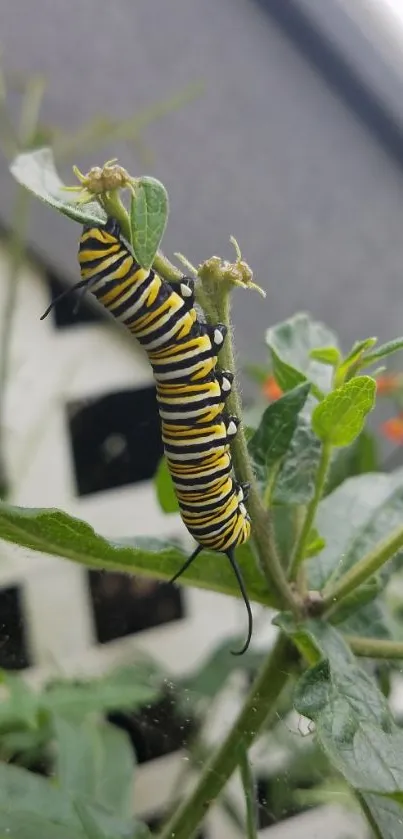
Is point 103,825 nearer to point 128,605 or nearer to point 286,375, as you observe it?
point 286,375

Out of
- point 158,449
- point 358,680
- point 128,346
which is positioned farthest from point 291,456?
point 128,346

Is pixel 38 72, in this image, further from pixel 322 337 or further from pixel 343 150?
pixel 322 337

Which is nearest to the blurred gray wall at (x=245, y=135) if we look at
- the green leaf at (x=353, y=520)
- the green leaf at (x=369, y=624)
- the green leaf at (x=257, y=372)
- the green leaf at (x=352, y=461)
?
the green leaf at (x=257, y=372)

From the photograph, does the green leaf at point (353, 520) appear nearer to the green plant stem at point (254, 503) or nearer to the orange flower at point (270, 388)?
the green plant stem at point (254, 503)

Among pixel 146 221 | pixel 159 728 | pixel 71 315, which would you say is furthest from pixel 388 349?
pixel 71 315

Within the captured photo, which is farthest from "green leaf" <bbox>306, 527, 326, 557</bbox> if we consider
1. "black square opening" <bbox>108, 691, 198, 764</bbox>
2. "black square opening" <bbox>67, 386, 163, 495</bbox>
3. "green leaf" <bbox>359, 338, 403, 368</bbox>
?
"black square opening" <bbox>67, 386, 163, 495</bbox>
